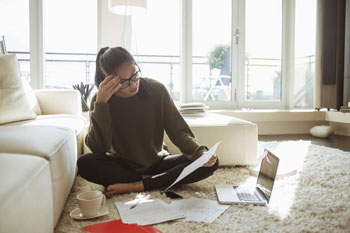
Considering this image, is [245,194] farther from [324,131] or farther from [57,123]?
[324,131]

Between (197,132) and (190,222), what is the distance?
96 centimetres

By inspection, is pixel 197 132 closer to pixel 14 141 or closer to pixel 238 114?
pixel 14 141

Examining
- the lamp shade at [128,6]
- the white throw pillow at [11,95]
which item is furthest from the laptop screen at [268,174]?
the lamp shade at [128,6]

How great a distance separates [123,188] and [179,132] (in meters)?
0.42

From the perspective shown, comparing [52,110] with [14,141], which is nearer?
[14,141]

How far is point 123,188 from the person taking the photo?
159 cm

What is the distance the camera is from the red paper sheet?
1103 millimetres

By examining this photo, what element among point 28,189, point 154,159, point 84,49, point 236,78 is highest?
point 84,49

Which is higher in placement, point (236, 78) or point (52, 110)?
point (236, 78)

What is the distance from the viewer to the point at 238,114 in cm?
389

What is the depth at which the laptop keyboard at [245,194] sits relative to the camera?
59.1 inches

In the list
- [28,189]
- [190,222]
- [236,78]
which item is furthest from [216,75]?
[28,189]

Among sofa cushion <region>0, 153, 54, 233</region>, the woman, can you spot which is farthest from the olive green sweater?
sofa cushion <region>0, 153, 54, 233</region>

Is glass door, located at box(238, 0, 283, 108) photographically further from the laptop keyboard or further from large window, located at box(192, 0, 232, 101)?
the laptop keyboard
